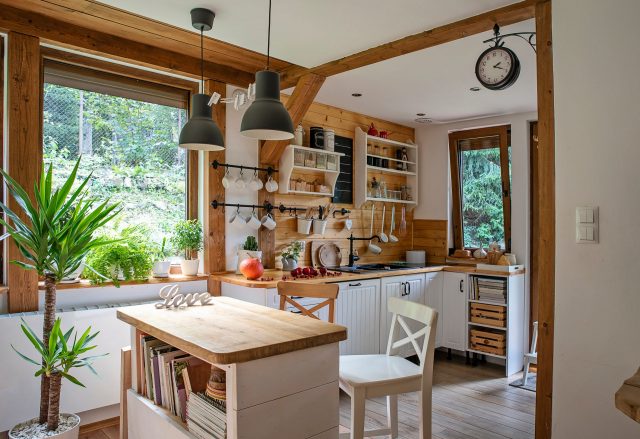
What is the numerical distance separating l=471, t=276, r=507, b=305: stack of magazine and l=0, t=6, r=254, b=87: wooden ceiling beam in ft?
9.13

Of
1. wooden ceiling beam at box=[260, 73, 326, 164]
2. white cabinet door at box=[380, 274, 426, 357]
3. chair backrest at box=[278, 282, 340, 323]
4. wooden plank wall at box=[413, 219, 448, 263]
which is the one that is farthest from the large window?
wooden plank wall at box=[413, 219, 448, 263]

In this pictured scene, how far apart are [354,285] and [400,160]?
185 centimetres

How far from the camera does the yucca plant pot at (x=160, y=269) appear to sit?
344 centimetres

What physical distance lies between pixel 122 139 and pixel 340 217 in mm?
2168

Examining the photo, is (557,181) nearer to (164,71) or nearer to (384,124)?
(164,71)

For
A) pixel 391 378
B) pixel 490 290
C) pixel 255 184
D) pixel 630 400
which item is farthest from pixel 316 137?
pixel 630 400

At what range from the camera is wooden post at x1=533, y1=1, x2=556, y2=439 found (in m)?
2.18

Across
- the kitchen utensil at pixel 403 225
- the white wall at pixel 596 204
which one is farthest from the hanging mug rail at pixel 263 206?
the white wall at pixel 596 204

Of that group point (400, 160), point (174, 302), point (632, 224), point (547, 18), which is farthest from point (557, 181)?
point (400, 160)

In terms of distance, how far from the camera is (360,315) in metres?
3.97

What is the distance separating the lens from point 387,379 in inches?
86.8

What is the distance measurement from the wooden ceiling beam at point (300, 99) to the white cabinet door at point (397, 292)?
1430 millimetres

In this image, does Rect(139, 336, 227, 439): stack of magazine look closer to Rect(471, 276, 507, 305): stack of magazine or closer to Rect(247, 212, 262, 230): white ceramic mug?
Rect(247, 212, 262, 230): white ceramic mug

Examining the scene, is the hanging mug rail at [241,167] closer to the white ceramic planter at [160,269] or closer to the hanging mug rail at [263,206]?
the hanging mug rail at [263,206]
